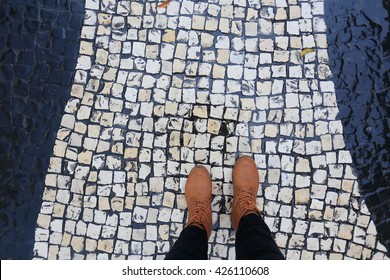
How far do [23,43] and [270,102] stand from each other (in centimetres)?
220

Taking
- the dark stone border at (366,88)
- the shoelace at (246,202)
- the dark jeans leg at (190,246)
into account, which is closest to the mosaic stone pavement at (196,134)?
the dark stone border at (366,88)

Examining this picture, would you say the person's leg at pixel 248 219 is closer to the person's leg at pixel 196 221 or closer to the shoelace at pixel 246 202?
the shoelace at pixel 246 202

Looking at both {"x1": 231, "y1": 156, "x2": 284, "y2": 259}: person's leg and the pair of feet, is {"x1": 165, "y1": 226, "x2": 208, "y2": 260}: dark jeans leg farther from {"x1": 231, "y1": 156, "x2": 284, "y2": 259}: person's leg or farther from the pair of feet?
{"x1": 231, "y1": 156, "x2": 284, "y2": 259}: person's leg

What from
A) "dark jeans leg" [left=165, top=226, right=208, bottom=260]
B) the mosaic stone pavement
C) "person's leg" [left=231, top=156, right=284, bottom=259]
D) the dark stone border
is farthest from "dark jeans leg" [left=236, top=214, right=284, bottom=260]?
the dark stone border

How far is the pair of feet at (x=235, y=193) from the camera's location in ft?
13.5

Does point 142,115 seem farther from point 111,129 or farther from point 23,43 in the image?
point 23,43

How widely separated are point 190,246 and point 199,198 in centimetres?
48

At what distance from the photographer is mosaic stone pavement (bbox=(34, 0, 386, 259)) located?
4316 millimetres

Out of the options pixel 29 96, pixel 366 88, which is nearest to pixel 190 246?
pixel 29 96

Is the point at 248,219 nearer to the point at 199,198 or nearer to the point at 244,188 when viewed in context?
the point at 244,188

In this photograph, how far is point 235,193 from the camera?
4.22 meters

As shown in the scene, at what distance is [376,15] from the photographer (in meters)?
4.43

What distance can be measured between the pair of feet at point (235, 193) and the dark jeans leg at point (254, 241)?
13cm

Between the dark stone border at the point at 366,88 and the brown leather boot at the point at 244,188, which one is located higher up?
the dark stone border at the point at 366,88
